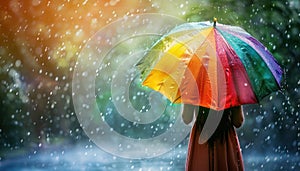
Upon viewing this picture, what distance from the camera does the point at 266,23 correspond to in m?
7.70

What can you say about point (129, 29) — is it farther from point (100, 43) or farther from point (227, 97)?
point (227, 97)

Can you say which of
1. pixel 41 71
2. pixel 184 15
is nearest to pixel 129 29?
pixel 184 15

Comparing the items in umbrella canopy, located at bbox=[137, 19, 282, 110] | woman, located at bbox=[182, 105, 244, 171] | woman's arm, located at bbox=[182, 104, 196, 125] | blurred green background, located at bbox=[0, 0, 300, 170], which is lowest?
woman, located at bbox=[182, 105, 244, 171]

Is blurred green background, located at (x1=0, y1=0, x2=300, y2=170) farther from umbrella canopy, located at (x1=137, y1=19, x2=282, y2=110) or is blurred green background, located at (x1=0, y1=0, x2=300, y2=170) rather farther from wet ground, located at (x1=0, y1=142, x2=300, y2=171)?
umbrella canopy, located at (x1=137, y1=19, x2=282, y2=110)

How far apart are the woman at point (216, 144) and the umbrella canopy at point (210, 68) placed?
9.3 inches

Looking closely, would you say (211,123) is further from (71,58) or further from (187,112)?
(71,58)

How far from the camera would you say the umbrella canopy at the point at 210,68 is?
11.3ft

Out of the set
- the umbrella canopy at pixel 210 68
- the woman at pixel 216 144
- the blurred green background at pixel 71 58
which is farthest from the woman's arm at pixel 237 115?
the blurred green background at pixel 71 58

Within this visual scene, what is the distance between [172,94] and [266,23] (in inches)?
177

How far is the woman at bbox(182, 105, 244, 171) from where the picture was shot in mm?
3703

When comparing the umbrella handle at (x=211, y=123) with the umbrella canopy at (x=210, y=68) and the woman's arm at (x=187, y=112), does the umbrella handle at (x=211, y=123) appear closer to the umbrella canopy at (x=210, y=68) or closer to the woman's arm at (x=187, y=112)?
the woman's arm at (x=187, y=112)

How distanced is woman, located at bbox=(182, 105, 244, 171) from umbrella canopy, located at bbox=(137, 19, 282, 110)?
0.78 feet

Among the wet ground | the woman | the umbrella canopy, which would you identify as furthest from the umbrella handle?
the wet ground

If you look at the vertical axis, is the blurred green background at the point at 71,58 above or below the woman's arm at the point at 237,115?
above
